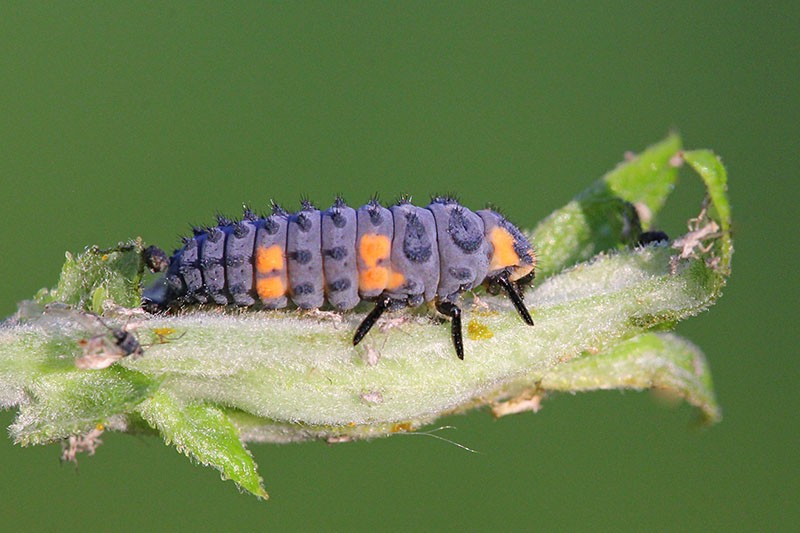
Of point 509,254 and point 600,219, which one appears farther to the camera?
point 600,219

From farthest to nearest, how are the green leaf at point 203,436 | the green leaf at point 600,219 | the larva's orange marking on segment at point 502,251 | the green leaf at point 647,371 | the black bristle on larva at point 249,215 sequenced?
the green leaf at point 600,219
the green leaf at point 647,371
the larva's orange marking on segment at point 502,251
the black bristle on larva at point 249,215
the green leaf at point 203,436

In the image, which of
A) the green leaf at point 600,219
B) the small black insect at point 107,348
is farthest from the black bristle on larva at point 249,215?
the green leaf at point 600,219

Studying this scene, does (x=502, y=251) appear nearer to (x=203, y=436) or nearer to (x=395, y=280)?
(x=395, y=280)

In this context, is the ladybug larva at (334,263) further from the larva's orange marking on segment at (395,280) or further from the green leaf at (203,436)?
the green leaf at (203,436)

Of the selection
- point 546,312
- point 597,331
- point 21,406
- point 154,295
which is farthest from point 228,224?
point 597,331

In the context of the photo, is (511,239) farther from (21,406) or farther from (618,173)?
(21,406)

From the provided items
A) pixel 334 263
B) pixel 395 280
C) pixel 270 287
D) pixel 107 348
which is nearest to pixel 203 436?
pixel 107 348
